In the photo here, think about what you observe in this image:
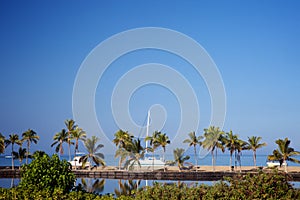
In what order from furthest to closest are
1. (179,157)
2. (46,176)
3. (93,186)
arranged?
(179,157) < (93,186) < (46,176)

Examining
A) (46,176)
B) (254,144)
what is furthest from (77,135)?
(46,176)

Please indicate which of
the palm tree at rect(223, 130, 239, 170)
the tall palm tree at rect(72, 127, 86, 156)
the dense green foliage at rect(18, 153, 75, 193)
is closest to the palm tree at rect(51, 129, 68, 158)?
the tall palm tree at rect(72, 127, 86, 156)

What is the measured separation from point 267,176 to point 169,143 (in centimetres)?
5824

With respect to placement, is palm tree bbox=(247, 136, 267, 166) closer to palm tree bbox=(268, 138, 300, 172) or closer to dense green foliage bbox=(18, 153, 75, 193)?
palm tree bbox=(268, 138, 300, 172)

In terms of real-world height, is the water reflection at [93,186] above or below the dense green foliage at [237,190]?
below

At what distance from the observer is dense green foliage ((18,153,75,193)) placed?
1548 centimetres

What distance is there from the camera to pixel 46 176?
1558cm

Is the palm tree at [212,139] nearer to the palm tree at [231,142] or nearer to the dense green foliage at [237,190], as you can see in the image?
the palm tree at [231,142]

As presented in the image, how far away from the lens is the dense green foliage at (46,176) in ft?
50.8

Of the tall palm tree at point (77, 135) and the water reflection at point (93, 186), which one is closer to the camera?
the water reflection at point (93, 186)

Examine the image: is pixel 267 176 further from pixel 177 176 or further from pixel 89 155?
pixel 89 155

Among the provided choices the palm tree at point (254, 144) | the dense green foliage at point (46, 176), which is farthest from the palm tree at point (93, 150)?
the dense green foliage at point (46, 176)

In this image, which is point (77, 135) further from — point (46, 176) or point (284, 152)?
point (46, 176)

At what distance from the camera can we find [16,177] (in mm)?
61125
